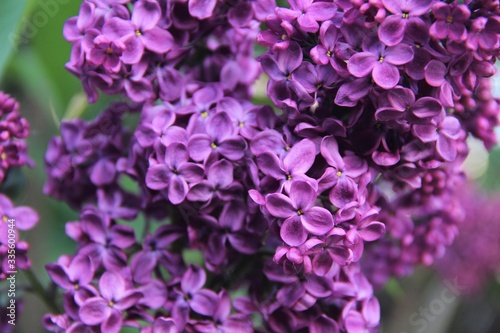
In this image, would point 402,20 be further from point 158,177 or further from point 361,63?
point 158,177

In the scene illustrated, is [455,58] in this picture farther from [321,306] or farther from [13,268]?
[13,268]

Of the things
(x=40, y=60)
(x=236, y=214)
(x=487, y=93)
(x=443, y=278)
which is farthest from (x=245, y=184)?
(x=443, y=278)
